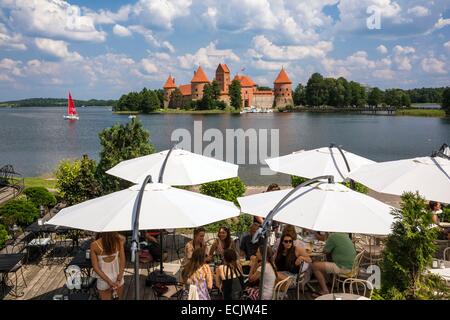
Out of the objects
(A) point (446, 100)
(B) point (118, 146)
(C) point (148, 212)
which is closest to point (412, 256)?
(C) point (148, 212)

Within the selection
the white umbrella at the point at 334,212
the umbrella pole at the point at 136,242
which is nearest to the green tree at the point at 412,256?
the white umbrella at the point at 334,212

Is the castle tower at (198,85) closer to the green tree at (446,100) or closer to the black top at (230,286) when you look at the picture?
the green tree at (446,100)

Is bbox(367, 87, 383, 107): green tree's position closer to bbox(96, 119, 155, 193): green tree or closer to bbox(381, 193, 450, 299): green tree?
bbox(96, 119, 155, 193): green tree

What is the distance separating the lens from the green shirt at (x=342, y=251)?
5.59 metres

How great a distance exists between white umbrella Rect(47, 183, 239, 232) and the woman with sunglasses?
84 centimetres

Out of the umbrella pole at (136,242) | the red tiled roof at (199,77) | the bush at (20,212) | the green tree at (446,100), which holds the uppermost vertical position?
the red tiled roof at (199,77)

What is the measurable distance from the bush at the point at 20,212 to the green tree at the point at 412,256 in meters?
8.53

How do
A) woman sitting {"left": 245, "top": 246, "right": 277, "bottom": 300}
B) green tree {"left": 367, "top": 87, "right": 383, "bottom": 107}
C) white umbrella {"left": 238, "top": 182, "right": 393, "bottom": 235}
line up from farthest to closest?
green tree {"left": 367, "top": 87, "right": 383, "bottom": 107}, woman sitting {"left": 245, "top": 246, "right": 277, "bottom": 300}, white umbrella {"left": 238, "top": 182, "right": 393, "bottom": 235}

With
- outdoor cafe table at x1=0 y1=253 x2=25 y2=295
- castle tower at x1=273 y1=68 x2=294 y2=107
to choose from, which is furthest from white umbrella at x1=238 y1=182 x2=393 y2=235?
castle tower at x1=273 y1=68 x2=294 y2=107

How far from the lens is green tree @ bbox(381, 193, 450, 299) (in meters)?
4.35

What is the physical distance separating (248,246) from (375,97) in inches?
5302

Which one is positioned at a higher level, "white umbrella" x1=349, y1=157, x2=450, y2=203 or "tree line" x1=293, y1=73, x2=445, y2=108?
"tree line" x1=293, y1=73, x2=445, y2=108

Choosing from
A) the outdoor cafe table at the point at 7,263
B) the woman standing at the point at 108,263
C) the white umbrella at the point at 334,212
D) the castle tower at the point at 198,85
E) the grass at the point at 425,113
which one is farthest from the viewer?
the castle tower at the point at 198,85

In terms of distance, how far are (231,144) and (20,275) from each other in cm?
3771
